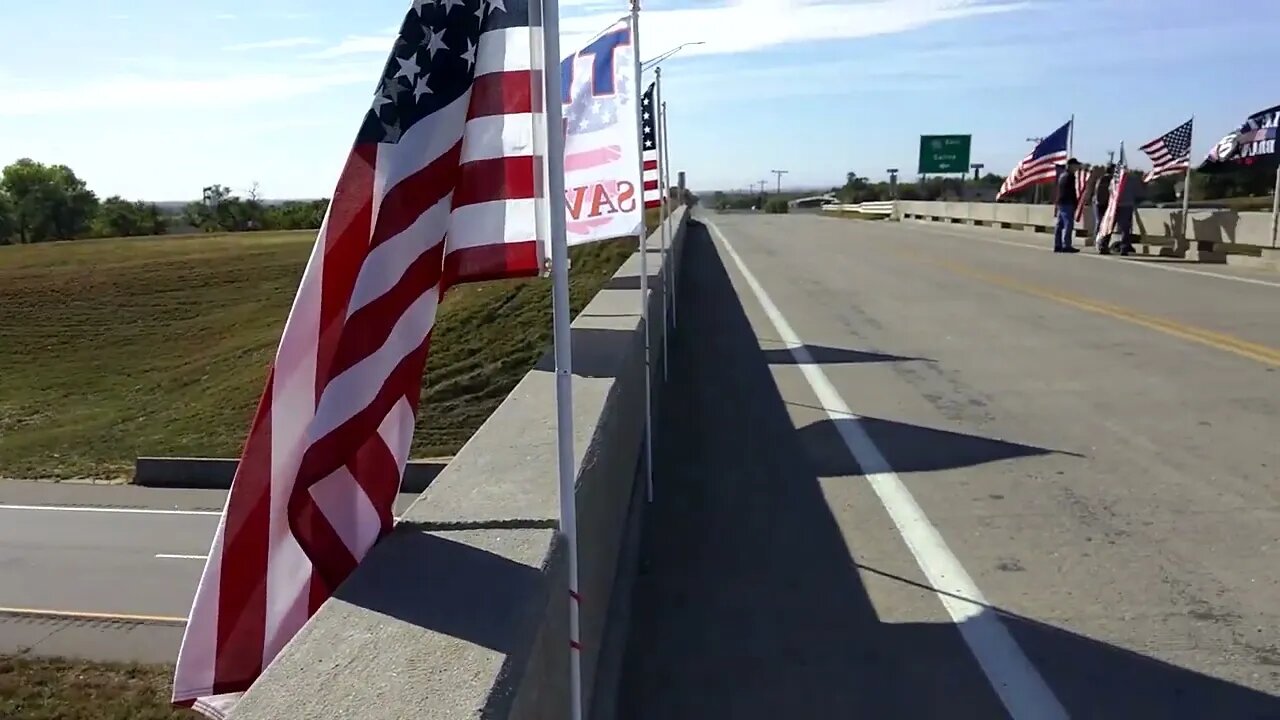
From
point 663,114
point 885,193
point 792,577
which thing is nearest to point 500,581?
point 792,577

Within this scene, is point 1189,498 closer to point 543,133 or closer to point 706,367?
point 543,133

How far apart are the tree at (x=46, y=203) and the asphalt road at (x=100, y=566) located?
354 ft

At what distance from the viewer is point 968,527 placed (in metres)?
6.18

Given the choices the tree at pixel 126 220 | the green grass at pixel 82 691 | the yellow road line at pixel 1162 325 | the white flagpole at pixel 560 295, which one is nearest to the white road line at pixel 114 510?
the green grass at pixel 82 691

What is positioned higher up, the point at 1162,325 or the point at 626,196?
the point at 626,196

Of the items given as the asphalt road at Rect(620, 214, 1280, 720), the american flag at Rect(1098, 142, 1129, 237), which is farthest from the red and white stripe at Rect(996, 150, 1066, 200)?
the asphalt road at Rect(620, 214, 1280, 720)

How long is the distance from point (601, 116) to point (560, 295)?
353cm

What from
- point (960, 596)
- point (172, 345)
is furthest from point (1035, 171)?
point (172, 345)

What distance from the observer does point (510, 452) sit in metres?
4.43

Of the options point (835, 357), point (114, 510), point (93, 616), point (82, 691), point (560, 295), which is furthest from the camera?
point (114, 510)

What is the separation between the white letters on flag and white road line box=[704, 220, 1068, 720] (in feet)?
7.66

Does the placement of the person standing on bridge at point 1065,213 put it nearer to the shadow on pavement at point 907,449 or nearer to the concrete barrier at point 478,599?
the shadow on pavement at point 907,449

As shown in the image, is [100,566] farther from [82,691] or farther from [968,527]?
[968,527]

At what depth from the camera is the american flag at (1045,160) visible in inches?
1177
